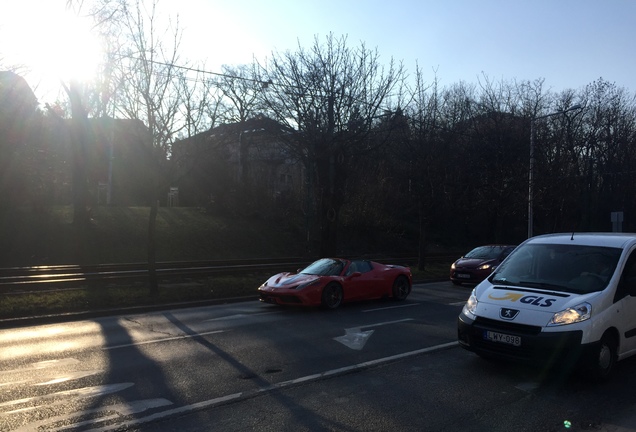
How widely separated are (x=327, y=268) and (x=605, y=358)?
817 centimetres

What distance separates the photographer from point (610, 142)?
38938 millimetres

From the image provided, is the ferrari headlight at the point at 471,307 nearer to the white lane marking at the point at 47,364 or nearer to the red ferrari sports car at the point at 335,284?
the white lane marking at the point at 47,364

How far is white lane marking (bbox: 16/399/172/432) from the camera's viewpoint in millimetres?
5441

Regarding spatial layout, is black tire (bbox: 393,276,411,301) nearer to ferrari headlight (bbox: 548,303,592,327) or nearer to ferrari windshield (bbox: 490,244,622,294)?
ferrari windshield (bbox: 490,244,622,294)

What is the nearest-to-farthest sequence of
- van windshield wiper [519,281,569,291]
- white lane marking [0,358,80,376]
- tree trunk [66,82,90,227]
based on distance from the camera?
1. van windshield wiper [519,281,569,291]
2. white lane marking [0,358,80,376]
3. tree trunk [66,82,90,227]

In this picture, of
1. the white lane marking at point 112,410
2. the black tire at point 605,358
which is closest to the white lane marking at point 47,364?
the white lane marking at point 112,410

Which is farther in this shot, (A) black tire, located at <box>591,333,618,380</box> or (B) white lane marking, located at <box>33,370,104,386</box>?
(B) white lane marking, located at <box>33,370,104,386</box>

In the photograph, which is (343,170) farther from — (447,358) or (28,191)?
(28,191)

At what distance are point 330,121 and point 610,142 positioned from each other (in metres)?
25.5

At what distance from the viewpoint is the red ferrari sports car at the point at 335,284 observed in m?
13.3

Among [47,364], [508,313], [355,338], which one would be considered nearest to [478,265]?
[355,338]

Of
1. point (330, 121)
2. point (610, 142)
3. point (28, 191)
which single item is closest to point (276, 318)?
point (330, 121)

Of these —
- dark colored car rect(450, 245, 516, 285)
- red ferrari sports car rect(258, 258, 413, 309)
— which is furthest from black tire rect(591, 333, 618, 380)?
dark colored car rect(450, 245, 516, 285)

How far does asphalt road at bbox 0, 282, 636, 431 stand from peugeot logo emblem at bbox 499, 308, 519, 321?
791 mm
